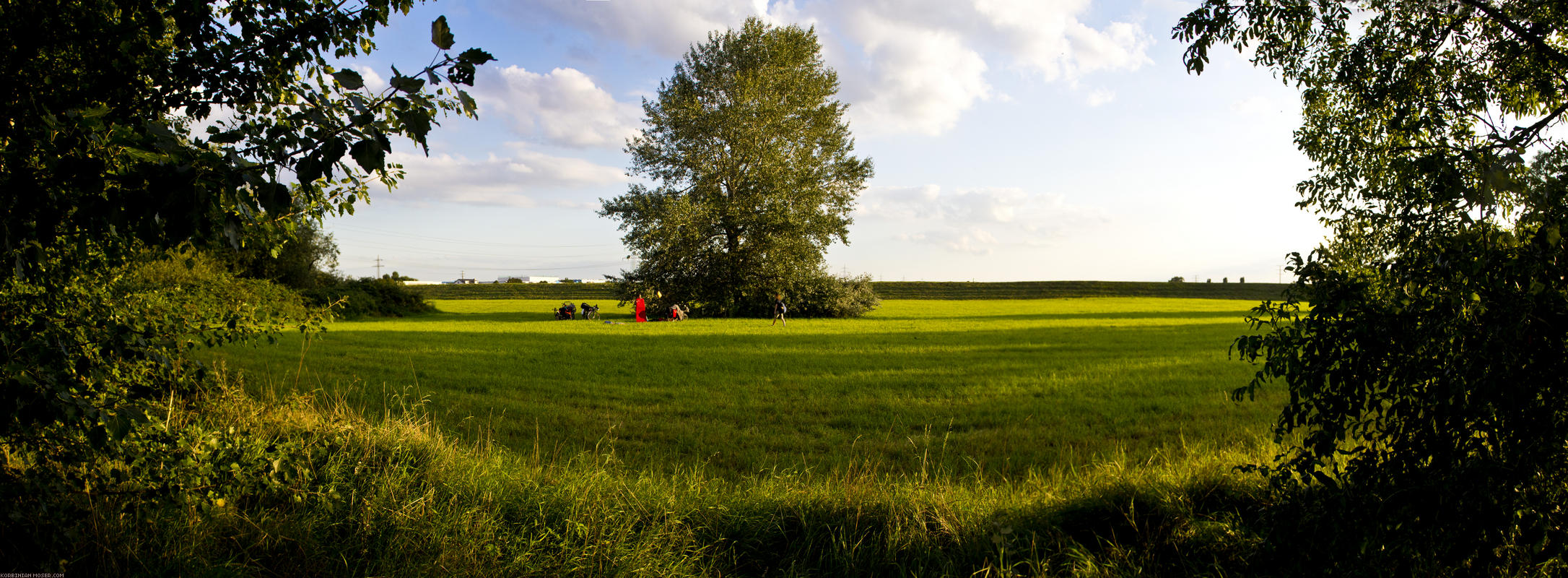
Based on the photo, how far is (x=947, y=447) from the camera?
6.87 metres

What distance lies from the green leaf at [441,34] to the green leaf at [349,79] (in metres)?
0.20

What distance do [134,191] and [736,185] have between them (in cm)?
2883

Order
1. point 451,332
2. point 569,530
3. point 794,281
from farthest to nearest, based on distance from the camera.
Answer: point 794,281
point 451,332
point 569,530

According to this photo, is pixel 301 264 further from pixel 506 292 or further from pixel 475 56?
pixel 475 56

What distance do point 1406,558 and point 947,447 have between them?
402cm

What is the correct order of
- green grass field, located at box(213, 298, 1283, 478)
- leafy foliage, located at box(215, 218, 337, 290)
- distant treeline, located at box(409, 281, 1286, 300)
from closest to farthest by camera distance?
green grass field, located at box(213, 298, 1283, 478) < leafy foliage, located at box(215, 218, 337, 290) < distant treeline, located at box(409, 281, 1286, 300)

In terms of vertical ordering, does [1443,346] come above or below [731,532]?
above

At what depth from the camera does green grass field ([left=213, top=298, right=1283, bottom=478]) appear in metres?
6.78

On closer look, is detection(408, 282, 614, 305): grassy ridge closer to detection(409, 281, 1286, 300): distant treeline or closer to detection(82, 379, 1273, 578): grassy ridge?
→ detection(409, 281, 1286, 300): distant treeline

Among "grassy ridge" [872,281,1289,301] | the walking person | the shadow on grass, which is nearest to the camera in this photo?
the walking person

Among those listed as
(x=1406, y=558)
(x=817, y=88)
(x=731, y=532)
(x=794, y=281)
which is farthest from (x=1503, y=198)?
(x=817, y=88)

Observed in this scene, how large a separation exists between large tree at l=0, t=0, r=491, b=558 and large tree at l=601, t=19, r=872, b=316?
2416 centimetres

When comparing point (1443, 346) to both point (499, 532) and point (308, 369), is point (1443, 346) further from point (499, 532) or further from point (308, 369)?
point (308, 369)

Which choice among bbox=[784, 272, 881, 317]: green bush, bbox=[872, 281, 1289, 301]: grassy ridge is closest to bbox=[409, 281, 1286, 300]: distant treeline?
bbox=[872, 281, 1289, 301]: grassy ridge
